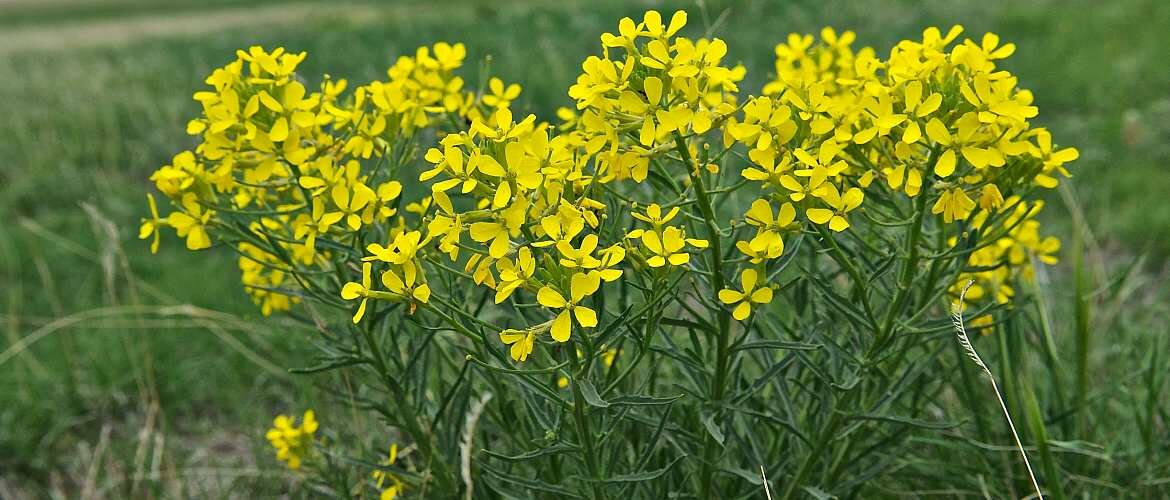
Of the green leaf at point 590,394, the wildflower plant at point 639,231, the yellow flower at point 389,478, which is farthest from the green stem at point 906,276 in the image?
the yellow flower at point 389,478

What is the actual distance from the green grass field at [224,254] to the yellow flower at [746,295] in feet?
1.94

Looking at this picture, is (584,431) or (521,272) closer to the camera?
(521,272)

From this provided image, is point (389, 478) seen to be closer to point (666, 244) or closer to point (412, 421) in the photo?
point (412, 421)

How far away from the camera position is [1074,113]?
537 centimetres

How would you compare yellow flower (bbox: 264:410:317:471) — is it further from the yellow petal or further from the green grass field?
the yellow petal

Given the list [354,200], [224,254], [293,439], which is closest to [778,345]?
[354,200]

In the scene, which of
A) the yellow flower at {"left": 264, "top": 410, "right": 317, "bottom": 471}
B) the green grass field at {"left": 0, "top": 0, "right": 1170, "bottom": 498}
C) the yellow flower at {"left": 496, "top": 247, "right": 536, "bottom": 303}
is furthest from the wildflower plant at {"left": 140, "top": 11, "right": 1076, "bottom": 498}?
the green grass field at {"left": 0, "top": 0, "right": 1170, "bottom": 498}

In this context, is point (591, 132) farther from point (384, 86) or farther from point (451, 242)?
point (384, 86)

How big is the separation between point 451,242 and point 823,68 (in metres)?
0.96

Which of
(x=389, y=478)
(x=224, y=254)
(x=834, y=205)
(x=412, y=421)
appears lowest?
(x=389, y=478)

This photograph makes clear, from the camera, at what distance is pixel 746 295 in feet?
4.59

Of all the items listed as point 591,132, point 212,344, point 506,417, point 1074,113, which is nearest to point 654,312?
point 591,132

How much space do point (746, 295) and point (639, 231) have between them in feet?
0.62

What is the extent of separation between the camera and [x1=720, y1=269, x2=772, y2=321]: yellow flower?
1.37m
